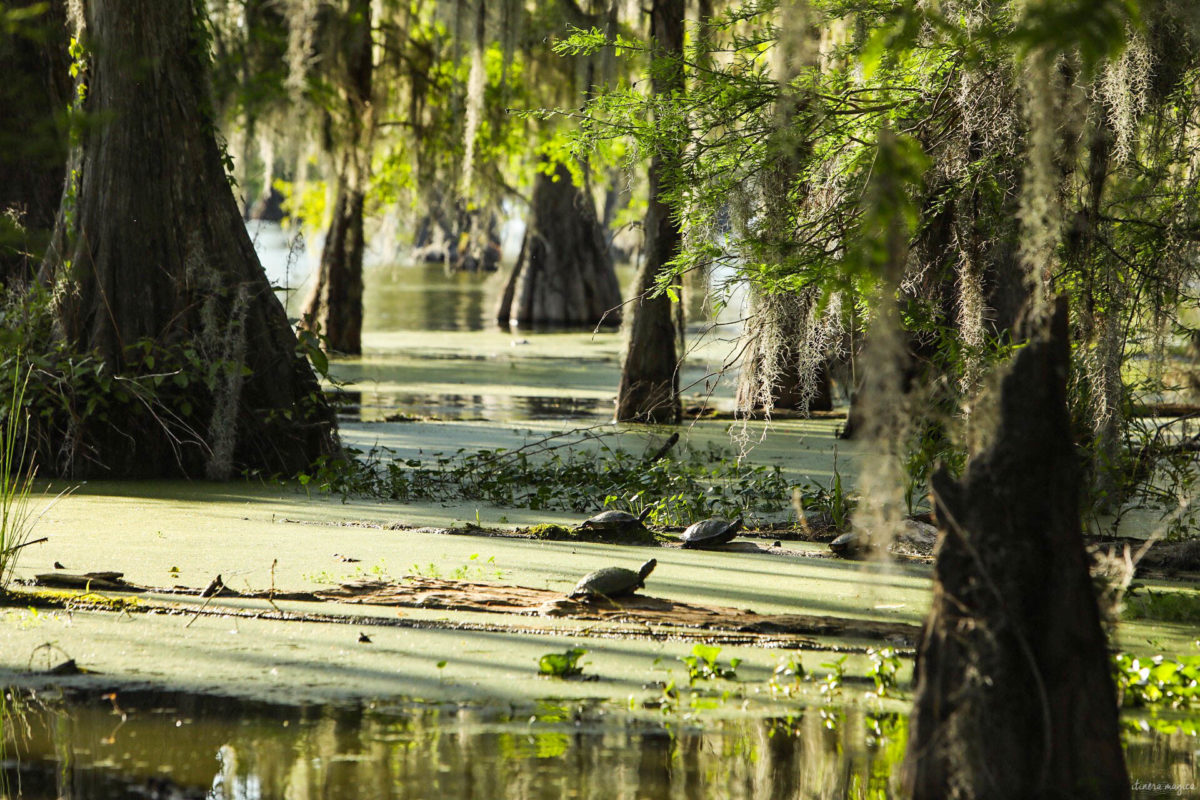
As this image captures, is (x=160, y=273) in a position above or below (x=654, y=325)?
above

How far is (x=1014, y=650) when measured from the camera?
2.79 meters

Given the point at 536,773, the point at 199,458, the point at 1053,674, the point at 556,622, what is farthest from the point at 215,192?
the point at 1053,674

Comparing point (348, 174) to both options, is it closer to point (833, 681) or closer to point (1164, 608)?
point (1164, 608)

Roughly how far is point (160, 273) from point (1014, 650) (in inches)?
233

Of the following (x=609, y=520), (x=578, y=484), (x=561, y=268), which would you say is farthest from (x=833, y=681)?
(x=561, y=268)

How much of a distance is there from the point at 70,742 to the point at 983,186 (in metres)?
4.01

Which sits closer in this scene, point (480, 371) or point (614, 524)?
point (614, 524)

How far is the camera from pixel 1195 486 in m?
6.48

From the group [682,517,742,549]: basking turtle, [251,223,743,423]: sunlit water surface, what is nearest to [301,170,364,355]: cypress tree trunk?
[251,223,743,423]: sunlit water surface

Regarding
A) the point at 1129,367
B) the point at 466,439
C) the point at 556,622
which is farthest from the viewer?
the point at 466,439

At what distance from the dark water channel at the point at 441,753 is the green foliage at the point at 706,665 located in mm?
251

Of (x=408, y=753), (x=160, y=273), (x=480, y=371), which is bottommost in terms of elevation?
(x=408, y=753)

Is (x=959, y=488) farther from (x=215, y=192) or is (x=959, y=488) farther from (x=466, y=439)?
(x=466, y=439)

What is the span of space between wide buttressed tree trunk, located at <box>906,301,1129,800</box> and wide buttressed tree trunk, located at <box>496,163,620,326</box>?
1915 cm
